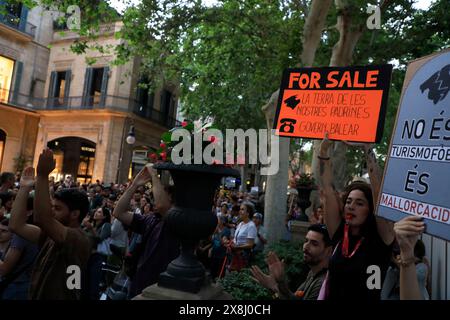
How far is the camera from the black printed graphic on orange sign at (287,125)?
360 cm

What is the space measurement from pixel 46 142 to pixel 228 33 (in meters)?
17.7

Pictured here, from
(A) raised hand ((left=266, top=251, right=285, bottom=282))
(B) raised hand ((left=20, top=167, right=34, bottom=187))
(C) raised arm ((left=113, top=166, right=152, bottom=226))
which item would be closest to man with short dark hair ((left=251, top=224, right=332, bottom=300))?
(A) raised hand ((left=266, top=251, right=285, bottom=282))

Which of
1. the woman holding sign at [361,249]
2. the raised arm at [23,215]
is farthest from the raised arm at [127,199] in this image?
the woman holding sign at [361,249]

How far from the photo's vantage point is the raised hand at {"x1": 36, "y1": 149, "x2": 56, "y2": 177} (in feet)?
8.61

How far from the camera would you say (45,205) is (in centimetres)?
260

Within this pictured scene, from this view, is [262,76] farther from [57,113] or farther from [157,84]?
[57,113]

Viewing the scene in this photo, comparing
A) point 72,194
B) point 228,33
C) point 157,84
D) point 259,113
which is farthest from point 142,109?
point 72,194

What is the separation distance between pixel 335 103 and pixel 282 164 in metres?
4.26

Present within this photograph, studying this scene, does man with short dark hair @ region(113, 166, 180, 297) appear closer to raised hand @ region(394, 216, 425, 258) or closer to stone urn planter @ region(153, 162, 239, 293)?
stone urn planter @ region(153, 162, 239, 293)

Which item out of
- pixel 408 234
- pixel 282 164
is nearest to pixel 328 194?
pixel 408 234

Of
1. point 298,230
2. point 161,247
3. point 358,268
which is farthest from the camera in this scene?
point 298,230

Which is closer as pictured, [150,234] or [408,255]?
[408,255]

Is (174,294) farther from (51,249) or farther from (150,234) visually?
(150,234)

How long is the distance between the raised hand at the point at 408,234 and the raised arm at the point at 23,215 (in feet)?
8.80
